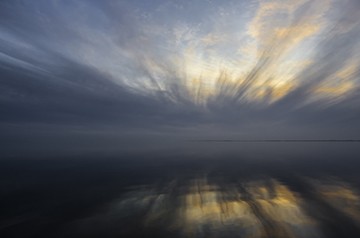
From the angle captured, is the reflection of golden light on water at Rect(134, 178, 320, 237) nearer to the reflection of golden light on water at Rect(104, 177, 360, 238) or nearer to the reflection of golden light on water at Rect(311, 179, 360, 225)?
the reflection of golden light on water at Rect(104, 177, 360, 238)

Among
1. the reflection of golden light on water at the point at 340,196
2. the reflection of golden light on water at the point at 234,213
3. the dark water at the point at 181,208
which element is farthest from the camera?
the reflection of golden light on water at the point at 340,196

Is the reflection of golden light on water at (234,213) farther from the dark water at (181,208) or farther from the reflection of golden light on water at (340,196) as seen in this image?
the reflection of golden light on water at (340,196)

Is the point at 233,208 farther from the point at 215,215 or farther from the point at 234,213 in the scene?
the point at 215,215

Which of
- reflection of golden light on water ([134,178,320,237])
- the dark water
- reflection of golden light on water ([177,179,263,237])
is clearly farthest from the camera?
reflection of golden light on water ([177,179,263,237])

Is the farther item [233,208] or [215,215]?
[233,208]

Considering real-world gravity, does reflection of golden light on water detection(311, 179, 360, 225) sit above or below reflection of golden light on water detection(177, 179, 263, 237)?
above

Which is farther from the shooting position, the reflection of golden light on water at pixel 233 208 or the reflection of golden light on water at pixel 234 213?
the reflection of golden light on water at pixel 233 208

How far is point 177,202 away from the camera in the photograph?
78.3ft

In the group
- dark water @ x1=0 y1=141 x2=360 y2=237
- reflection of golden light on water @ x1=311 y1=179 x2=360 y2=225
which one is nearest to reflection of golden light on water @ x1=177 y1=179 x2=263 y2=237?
dark water @ x1=0 y1=141 x2=360 y2=237

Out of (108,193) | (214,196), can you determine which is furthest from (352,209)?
(108,193)

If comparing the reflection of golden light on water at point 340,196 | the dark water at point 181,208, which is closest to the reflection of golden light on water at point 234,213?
the dark water at point 181,208

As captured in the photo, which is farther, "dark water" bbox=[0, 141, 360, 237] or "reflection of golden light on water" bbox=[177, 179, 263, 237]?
"reflection of golden light on water" bbox=[177, 179, 263, 237]

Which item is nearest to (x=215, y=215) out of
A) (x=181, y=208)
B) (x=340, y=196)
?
(x=181, y=208)

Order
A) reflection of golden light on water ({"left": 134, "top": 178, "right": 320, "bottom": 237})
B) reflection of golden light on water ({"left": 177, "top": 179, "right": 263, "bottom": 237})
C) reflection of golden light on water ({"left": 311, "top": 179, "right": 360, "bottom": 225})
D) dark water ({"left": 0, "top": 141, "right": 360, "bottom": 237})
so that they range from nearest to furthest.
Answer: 1. reflection of golden light on water ({"left": 134, "top": 178, "right": 320, "bottom": 237})
2. dark water ({"left": 0, "top": 141, "right": 360, "bottom": 237})
3. reflection of golden light on water ({"left": 177, "top": 179, "right": 263, "bottom": 237})
4. reflection of golden light on water ({"left": 311, "top": 179, "right": 360, "bottom": 225})
